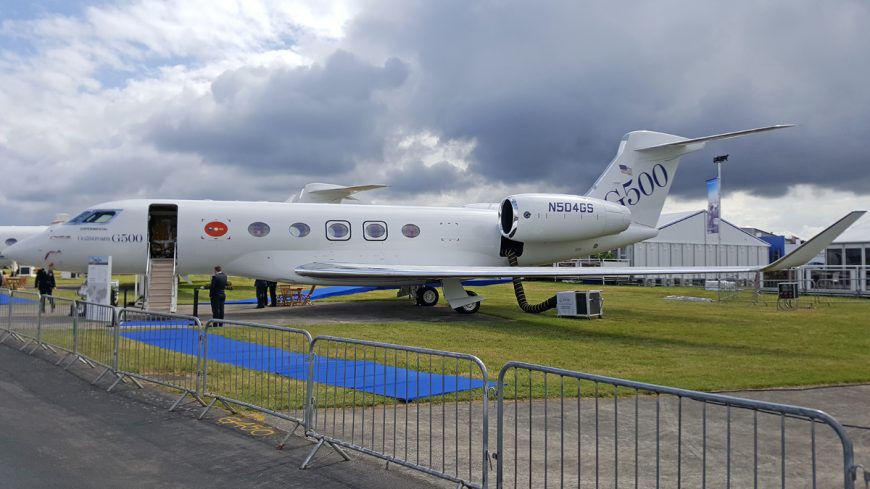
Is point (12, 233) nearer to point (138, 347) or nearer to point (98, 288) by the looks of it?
point (98, 288)

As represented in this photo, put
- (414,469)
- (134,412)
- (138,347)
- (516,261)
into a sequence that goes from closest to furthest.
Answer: (414,469), (134,412), (138,347), (516,261)

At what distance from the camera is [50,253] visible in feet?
55.5

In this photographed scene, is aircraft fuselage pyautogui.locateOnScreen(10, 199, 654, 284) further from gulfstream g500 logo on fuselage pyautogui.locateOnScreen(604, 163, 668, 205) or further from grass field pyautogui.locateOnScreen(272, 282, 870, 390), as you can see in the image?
grass field pyautogui.locateOnScreen(272, 282, 870, 390)

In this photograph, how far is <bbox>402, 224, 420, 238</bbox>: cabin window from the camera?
768 inches

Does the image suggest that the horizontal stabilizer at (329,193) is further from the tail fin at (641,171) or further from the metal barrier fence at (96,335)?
the metal barrier fence at (96,335)

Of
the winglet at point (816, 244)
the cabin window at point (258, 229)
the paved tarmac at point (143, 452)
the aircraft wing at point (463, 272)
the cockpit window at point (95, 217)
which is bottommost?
the paved tarmac at point (143, 452)

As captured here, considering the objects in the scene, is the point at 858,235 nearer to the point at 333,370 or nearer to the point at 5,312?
the point at 333,370

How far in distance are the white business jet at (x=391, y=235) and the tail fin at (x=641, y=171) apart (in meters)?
0.03

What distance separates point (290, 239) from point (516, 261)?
7663 mm

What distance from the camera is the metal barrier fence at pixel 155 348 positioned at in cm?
837

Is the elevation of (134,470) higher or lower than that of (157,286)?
lower

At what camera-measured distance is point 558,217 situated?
1948 cm

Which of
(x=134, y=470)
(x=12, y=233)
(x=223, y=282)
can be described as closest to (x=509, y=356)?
(x=134, y=470)

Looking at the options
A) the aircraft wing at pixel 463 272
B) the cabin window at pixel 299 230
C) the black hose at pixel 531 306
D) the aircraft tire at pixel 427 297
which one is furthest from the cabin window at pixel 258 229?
the black hose at pixel 531 306
